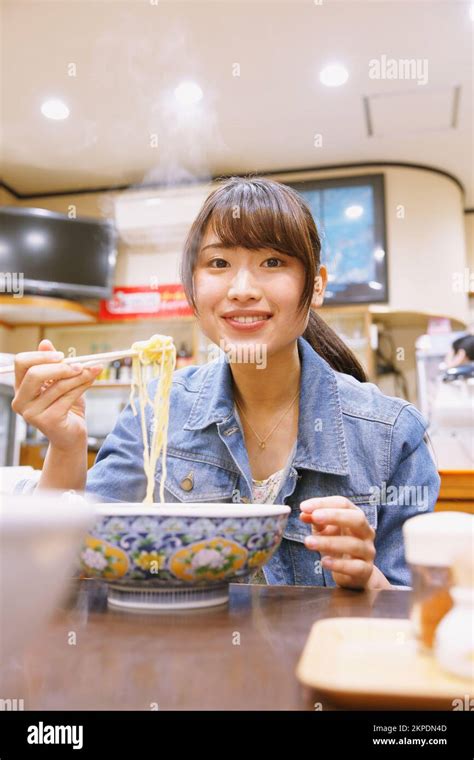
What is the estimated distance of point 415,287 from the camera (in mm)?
5156

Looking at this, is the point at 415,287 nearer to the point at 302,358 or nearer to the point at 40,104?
the point at 40,104

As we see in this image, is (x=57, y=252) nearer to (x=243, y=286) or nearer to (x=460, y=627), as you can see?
(x=243, y=286)

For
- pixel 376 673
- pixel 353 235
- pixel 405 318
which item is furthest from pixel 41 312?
pixel 376 673

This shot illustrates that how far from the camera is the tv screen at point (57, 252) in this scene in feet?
17.2

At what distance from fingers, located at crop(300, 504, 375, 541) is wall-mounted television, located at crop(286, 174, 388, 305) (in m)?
4.31

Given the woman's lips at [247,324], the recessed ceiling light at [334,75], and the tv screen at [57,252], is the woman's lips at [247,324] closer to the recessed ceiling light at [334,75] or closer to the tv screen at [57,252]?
the recessed ceiling light at [334,75]

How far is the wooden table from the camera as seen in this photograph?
471 mm

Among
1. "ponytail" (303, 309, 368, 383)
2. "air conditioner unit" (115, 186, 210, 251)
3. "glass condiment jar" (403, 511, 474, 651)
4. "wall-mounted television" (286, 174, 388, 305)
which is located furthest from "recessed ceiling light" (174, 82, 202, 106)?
"glass condiment jar" (403, 511, 474, 651)

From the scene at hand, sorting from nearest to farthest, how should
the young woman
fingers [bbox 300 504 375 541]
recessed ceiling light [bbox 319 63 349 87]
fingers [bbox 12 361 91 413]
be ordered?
fingers [bbox 300 504 375 541]
fingers [bbox 12 361 91 413]
the young woman
recessed ceiling light [bbox 319 63 349 87]

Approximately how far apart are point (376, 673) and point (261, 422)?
1.00 meters

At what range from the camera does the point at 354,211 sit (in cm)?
520

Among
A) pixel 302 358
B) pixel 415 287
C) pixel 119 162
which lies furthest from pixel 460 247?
pixel 302 358

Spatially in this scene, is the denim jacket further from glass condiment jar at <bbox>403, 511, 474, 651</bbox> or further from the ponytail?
glass condiment jar at <bbox>403, 511, 474, 651</bbox>

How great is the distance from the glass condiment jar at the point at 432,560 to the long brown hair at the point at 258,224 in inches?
32.8
